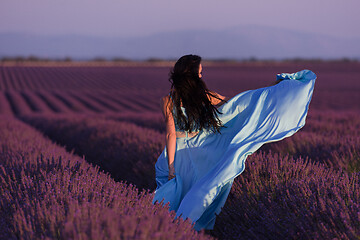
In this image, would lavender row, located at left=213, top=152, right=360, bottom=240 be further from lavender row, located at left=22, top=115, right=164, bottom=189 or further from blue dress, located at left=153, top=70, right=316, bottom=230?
lavender row, located at left=22, top=115, right=164, bottom=189

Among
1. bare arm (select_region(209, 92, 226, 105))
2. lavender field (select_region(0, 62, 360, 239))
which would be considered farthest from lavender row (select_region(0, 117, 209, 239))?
bare arm (select_region(209, 92, 226, 105))

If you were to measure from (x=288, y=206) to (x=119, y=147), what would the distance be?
3.44m

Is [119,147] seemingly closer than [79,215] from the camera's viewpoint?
No

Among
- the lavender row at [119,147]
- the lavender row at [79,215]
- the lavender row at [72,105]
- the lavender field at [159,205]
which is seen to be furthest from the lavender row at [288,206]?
the lavender row at [72,105]

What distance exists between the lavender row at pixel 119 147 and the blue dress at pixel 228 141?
3.19 ft

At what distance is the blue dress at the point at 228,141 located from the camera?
2.83m

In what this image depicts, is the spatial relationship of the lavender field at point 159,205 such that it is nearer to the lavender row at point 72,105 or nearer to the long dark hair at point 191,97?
the long dark hair at point 191,97

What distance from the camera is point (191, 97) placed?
2.95m

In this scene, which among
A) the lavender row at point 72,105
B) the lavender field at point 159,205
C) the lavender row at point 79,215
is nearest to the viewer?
the lavender row at point 79,215

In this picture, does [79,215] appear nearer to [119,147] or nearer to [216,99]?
[216,99]

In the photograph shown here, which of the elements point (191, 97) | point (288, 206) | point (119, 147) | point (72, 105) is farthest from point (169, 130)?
point (72, 105)

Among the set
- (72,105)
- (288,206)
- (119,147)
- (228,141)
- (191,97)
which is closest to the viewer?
(288,206)

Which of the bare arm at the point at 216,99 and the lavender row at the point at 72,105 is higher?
the bare arm at the point at 216,99

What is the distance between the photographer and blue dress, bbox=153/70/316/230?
2828mm
